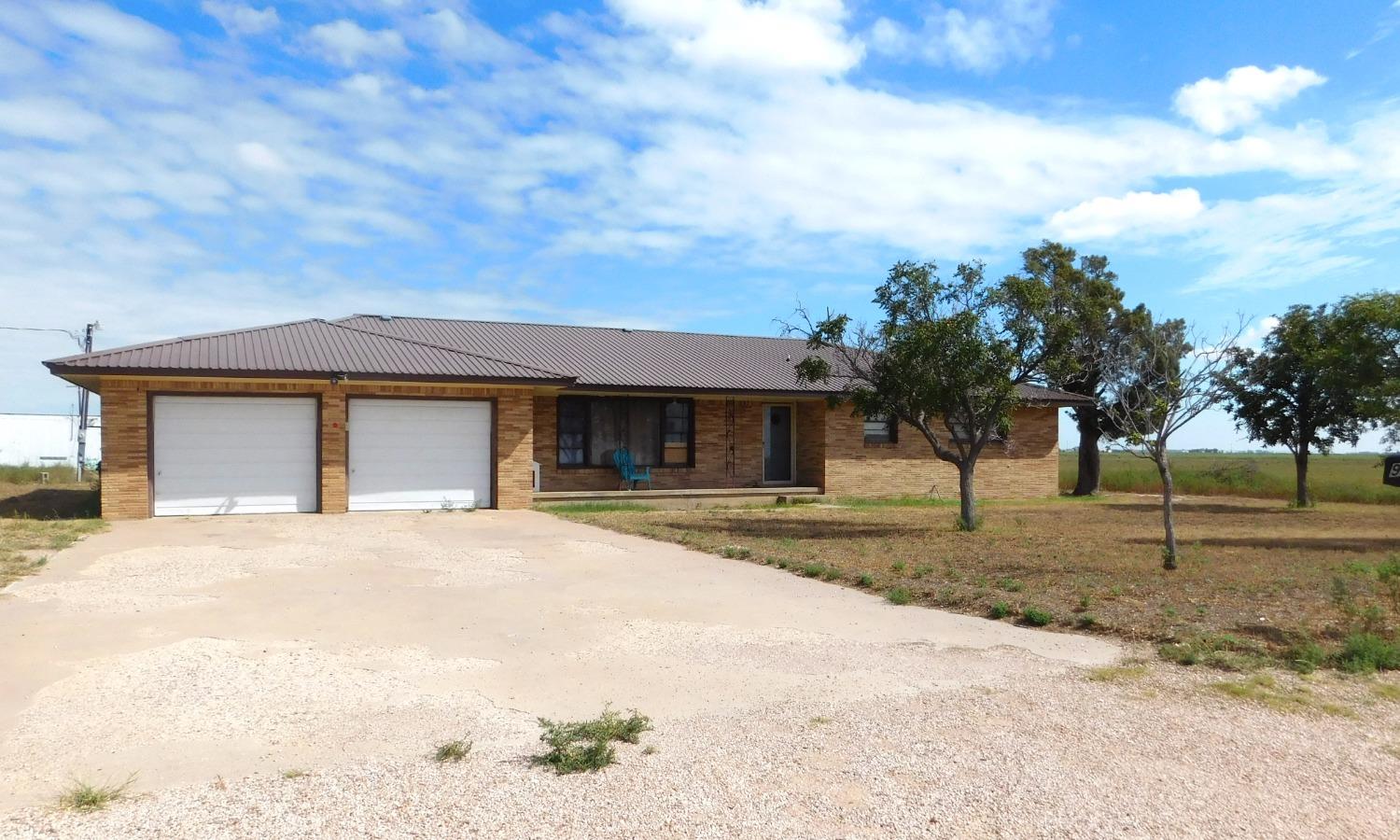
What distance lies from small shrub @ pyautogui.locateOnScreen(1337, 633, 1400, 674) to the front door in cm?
1647

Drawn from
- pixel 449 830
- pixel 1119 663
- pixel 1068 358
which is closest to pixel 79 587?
pixel 449 830

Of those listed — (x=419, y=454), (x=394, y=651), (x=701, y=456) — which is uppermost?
(x=419, y=454)

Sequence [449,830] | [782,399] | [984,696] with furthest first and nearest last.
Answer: [782,399]
[984,696]
[449,830]

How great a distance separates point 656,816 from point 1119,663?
13.2 ft

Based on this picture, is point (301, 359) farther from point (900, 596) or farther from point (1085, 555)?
point (1085, 555)

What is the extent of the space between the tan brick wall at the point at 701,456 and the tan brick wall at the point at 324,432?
107 inches

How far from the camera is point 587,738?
474cm

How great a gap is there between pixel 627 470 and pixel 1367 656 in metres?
15.6

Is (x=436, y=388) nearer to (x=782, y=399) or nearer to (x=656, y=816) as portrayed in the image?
(x=782, y=399)

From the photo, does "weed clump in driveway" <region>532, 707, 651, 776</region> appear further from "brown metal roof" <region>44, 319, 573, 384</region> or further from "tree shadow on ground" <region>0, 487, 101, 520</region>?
"tree shadow on ground" <region>0, 487, 101, 520</region>

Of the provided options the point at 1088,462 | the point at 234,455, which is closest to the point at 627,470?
the point at 234,455

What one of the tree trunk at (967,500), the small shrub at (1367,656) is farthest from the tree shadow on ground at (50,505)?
the small shrub at (1367,656)

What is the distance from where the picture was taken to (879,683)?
5977 mm

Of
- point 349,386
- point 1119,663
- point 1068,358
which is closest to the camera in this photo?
point 1119,663
